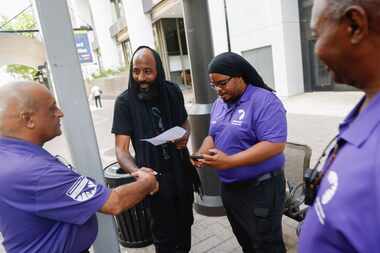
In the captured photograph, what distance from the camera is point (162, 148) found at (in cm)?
248

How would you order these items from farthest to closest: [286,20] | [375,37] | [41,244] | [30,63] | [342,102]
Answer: [286,20], [342,102], [30,63], [41,244], [375,37]

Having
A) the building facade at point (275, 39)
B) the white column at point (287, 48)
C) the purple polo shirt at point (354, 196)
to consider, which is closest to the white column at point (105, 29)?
the building facade at point (275, 39)

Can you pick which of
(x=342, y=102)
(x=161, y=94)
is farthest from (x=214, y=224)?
(x=342, y=102)

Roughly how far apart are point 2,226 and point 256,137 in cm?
164

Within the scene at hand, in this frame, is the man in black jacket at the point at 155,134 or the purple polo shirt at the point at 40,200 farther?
the man in black jacket at the point at 155,134

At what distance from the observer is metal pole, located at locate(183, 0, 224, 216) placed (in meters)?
3.68

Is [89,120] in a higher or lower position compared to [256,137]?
higher

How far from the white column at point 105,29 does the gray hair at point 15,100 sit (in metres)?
32.3

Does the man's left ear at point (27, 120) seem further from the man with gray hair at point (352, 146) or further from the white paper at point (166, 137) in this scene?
the man with gray hair at point (352, 146)

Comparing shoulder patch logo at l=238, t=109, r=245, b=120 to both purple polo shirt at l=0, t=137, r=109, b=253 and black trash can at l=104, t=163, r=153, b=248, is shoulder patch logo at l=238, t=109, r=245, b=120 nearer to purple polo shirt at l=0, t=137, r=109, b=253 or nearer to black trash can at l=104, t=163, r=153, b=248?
purple polo shirt at l=0, t=137, r=109, b=253

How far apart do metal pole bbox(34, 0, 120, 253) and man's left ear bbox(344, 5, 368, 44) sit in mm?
1645

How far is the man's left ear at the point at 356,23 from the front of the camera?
77 centimetres

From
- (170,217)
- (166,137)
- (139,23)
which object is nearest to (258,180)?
(166,137)

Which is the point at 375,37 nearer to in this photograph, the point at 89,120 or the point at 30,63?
the point at 89,120
